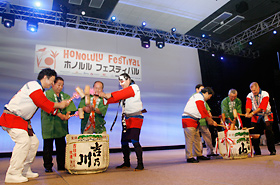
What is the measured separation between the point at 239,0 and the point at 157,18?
2.31 meters

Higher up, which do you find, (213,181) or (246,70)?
(246,70)

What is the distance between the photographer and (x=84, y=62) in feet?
20.8

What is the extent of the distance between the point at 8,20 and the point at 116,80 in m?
3.15

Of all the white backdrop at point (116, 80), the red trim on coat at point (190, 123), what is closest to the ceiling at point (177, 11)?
the white backdrop at point (116, 80)

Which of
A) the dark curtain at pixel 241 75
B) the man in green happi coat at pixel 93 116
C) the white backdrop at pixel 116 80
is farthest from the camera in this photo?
the dark curtain at pixel 241 75

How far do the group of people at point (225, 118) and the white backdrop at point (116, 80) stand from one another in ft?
9.35

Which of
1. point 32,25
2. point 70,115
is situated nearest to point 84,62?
point 32,25

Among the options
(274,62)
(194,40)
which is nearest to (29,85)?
(194,40)

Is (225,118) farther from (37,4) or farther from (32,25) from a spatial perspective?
(37,4)

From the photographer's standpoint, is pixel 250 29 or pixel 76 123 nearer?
pixel 76 123

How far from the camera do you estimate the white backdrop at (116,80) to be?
562 cm

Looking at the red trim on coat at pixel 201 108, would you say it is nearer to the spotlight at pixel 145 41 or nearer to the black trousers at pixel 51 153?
the black trousers at pixel 51 153

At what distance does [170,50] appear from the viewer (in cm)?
770

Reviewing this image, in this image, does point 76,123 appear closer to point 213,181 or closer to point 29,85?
point 29,85
